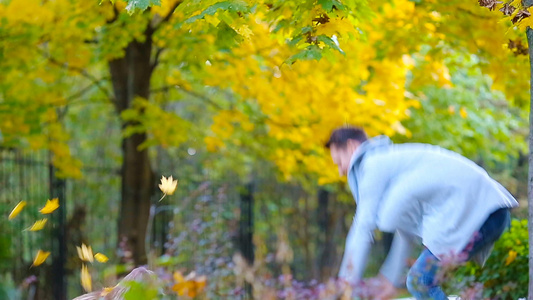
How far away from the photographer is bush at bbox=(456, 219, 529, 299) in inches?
208

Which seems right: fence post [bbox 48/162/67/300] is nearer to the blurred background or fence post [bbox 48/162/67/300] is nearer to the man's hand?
the blurred background

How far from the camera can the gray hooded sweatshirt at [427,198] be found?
3426mm

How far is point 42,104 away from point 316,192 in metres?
5.47

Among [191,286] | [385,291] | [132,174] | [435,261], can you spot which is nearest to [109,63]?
[132,174]

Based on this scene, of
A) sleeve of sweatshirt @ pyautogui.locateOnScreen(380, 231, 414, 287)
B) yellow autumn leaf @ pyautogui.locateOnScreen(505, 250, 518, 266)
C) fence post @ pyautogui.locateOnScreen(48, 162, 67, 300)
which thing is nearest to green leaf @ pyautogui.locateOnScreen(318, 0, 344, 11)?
sleeve of sweatshirt @ pyautogui.locateOnScreen(380, 231, 414, 287)

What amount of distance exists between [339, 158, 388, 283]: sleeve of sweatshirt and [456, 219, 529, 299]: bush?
81.4 inches

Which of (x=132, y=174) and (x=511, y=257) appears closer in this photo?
(x=511, y=257)

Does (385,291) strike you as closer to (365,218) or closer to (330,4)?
(365,218)

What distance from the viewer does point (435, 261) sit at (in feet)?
11.6

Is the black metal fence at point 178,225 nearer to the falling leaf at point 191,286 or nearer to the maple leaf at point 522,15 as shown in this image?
the falling leaf at point 191,286

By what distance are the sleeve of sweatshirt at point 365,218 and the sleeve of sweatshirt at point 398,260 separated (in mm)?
115

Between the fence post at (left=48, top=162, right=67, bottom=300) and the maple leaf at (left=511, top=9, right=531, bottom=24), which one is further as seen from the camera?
the fence post at (left=48, top=162, right=67, bottom=300)

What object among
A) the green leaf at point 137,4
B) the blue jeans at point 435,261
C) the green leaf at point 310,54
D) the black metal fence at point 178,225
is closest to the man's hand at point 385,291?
the blue jeans at point 435,261

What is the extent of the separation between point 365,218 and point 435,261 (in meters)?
0.45
